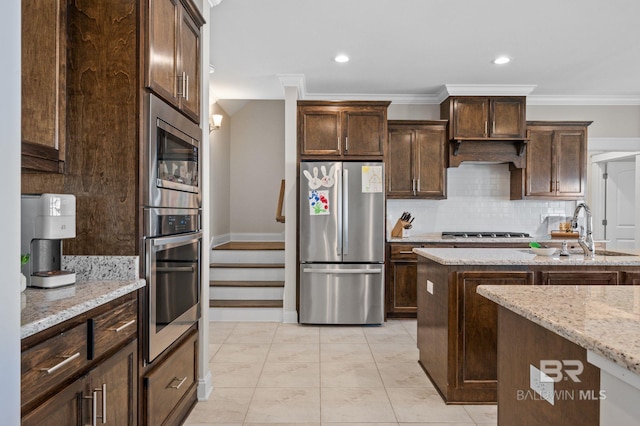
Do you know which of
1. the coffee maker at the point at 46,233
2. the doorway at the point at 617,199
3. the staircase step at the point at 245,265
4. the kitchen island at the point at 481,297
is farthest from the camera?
the doorway at the point at 617,199

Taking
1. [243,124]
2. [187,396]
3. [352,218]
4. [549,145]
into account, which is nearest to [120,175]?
[187,396]

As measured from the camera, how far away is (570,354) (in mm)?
1173

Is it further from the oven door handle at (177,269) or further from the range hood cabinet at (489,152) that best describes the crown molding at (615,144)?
the oven door handle at (177,269)

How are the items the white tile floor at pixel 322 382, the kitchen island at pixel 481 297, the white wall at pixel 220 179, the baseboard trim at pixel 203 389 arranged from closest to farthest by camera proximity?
the white tile floor at pixel 322 382
the kitchen island at pixel 481 297
the baseboard trim at pixel 203 389
the white wall at pixel 220 179

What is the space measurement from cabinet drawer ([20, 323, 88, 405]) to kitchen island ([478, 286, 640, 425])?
1436mm

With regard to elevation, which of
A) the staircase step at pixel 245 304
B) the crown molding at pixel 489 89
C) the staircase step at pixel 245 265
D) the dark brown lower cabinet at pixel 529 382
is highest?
the crown molding at pixel 489 89

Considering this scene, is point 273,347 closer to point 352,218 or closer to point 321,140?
point 352,218

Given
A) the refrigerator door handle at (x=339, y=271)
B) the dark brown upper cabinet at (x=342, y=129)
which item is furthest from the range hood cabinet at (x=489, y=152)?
the refrigerator door handle at (x=339, y=271)

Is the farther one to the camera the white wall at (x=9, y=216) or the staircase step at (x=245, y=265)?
the staircase step at (x=245, y=265)

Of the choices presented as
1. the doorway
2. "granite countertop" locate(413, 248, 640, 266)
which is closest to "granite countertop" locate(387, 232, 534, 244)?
"granite countertop" locate(413, 248, 640, 266)

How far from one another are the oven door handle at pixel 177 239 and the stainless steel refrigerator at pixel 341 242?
1.95 m

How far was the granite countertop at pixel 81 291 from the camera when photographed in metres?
1.20

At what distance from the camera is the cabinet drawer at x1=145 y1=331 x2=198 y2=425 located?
1880mm

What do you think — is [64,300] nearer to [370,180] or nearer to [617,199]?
[370,180]
